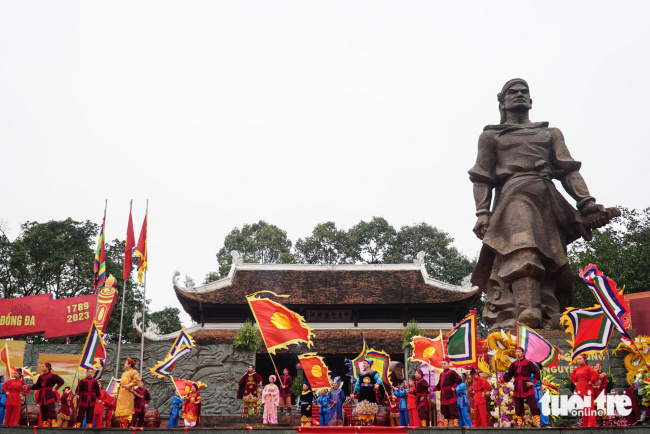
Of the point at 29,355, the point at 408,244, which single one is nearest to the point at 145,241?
the point at 29,355

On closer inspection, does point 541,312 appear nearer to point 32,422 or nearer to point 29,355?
point 32,422

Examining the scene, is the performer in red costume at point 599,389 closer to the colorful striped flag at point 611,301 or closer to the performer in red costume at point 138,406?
the colorful striped flag at point 611,301

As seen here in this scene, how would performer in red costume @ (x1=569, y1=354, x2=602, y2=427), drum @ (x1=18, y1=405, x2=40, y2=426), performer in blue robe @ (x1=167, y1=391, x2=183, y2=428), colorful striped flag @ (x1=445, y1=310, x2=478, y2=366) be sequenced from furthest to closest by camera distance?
performer in blue robe @ (x1=167, y1=391, x2=183, y2=428) → drum @ (x1=18, y1=405, x2=40, y2=426) → colorful striped flag @ (x1=445, y1=310, x2=478, y2=366) → performer in red costume @ (x1=569, y1=354, x2=602, y2=427)

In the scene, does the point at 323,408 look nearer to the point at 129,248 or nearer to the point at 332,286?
the point at 129,248

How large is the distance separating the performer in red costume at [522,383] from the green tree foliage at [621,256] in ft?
49.2

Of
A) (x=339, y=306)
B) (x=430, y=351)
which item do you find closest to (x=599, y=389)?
(x=430, y=351)

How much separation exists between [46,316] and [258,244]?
2436 centimetres

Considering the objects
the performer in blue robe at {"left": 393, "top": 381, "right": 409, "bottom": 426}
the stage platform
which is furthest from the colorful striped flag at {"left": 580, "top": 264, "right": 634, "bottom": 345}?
the performer in blue robe at {"left": 393, "top": 381, "right": 409, "bottom": 426}

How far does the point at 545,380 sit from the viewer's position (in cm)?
914

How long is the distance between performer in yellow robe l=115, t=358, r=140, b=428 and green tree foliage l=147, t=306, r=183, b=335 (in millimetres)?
30800

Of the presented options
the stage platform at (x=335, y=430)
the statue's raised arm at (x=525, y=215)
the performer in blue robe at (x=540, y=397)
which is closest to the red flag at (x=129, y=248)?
the stage platform at (x=335, y=430)

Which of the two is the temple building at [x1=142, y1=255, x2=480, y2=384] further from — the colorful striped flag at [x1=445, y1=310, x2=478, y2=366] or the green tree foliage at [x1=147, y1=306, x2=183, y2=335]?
the green tree foliage at [x1=147, y1=306, x2=183, y2=335]

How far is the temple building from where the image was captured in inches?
883

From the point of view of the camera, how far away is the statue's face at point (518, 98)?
441 inches
